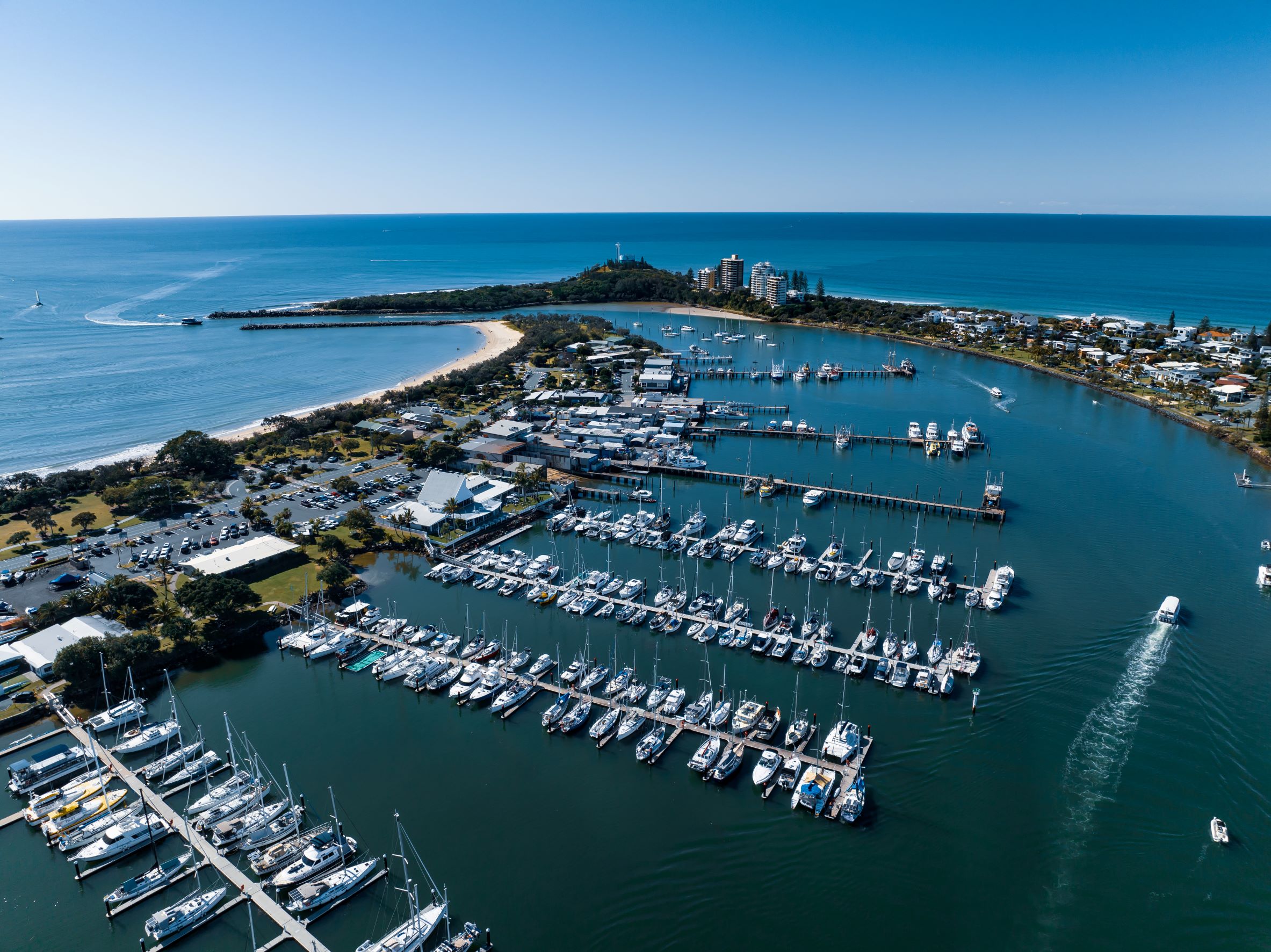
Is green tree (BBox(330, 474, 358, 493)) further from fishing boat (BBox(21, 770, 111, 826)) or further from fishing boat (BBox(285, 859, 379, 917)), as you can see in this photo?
fishing boat (BBox(285, 859, 379, 917))

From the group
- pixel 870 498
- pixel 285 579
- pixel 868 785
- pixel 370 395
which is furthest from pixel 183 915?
pixel 370 395

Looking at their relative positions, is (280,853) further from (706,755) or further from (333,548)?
(333,548)

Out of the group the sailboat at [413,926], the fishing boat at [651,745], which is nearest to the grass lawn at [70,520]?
the sailboat at [413,926]

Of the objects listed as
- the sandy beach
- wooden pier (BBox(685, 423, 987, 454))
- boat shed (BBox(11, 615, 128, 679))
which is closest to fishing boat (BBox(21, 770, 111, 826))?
boat shed (BBox(11, 615, 128, 679))

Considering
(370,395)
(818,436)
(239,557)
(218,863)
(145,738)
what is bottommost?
(218,863)

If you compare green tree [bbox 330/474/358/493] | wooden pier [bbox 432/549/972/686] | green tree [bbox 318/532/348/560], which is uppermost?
green tree [bbox 330/474/358/493]

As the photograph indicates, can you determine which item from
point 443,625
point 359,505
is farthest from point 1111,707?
point 359,505
